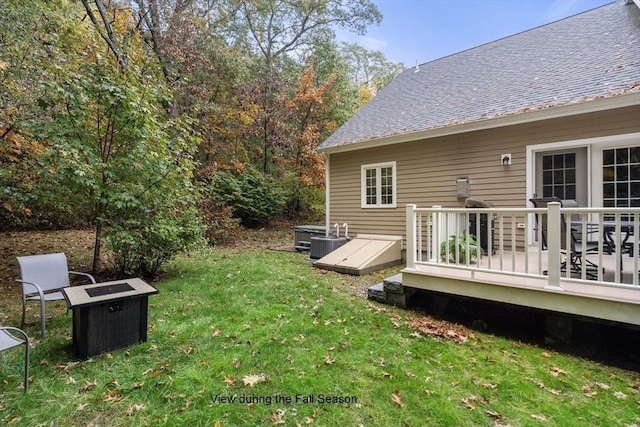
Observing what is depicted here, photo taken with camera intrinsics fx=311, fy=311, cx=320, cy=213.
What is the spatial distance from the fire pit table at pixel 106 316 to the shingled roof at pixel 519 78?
5.86 m

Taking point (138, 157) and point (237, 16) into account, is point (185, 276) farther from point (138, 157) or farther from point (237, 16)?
point (237, 16)

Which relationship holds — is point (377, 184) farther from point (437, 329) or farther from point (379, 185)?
point (437, 329)

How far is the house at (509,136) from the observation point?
492cm

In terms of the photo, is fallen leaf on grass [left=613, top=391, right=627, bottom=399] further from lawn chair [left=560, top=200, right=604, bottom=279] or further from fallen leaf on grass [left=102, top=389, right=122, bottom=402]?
fallen leaf on grass [left=102, top=389, right=122, bottom=402]

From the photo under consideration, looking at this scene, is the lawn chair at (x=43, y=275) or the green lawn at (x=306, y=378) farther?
the lawn chair at (x=43, y=275)

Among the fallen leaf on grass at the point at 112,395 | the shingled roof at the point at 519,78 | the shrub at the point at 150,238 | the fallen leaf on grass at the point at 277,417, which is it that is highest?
the shingled roof at the point at 519,78

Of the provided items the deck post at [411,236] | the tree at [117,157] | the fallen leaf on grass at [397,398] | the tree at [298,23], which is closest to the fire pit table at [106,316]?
the tree at [117,157]

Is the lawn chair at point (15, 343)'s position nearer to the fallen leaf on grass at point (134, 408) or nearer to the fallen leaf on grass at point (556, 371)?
the fallen leaf on grass at point (134, 408)

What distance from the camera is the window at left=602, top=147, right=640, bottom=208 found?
4.94m

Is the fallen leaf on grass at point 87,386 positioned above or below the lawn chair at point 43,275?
below

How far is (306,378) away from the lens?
8.64ft

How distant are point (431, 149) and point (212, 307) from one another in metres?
5.39

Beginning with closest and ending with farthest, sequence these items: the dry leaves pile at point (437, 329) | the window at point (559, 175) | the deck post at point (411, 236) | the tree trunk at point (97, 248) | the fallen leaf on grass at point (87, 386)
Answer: the fallen leaf on grass at point (87, 386) → the dry leaves pile at point (437, 329) → the deck post at point (411, 236) → the tree trunk at point (97, 248) → the window at point (559, 175)

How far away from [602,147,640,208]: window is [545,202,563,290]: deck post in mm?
2969
